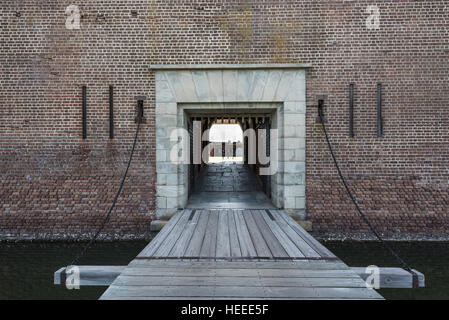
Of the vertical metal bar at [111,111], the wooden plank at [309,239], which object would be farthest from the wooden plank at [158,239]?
the vertical metal bar at [111,111]

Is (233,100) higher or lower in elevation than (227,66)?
lower

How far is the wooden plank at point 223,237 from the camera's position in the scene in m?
3.58

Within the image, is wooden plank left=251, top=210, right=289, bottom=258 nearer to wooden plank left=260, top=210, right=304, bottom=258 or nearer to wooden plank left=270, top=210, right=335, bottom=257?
wooden plank left=260, top=210, right=304, bottom=258

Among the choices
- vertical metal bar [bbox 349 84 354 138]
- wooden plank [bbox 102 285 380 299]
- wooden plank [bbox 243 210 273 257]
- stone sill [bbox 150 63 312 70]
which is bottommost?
wooden plank [bbox 102 285 380 299]

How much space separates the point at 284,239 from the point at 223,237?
0.86 meters

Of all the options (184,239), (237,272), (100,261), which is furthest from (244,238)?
(100,261)

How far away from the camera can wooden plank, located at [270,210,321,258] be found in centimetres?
350

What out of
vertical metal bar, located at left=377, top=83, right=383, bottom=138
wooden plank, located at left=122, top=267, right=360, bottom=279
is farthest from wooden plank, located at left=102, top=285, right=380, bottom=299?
vertical metal bar, located at left=377, top=83, right=383, bottom=138

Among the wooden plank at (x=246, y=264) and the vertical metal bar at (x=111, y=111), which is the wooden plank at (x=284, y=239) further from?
the vertical metal bar at (x=111, y=111)

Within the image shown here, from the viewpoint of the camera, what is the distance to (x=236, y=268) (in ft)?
10.2

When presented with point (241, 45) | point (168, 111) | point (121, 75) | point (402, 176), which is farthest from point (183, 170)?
point (402, 176)

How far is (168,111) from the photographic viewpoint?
605 cm

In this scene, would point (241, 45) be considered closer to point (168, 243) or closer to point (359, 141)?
point (359, 141)

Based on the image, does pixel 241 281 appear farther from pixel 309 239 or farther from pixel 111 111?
pixel 111 111
